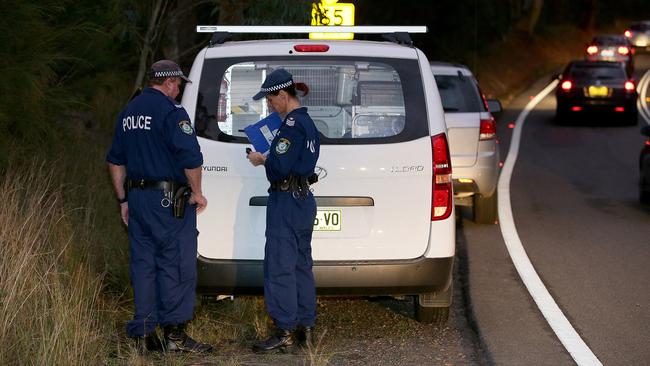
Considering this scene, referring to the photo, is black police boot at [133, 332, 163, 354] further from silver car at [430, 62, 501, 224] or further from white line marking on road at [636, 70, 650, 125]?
white line marking on road at [636, 70, 650, 125]

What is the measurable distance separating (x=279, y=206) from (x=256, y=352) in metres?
0.92

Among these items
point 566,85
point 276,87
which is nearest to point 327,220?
point 276,87

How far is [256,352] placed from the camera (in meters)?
7.90

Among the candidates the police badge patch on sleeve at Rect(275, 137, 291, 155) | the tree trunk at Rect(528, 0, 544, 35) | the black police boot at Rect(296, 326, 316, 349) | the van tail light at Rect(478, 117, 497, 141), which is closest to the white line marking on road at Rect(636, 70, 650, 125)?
the tree trunk at Rect(528, 0, 544, 35)

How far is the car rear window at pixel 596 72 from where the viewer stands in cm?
3084

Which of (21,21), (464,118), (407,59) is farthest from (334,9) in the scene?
(407,59)

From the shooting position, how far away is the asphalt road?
8461 mm

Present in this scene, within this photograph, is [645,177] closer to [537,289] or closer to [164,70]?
[537,289]

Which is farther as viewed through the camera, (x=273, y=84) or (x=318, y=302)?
(x=318, y=302)

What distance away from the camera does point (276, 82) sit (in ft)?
25.4

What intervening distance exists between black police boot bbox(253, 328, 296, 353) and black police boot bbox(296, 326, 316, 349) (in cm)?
12

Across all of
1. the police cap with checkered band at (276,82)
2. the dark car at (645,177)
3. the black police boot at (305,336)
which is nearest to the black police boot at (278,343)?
the black police boot at (305,336)

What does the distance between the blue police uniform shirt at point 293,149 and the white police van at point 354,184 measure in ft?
1.44

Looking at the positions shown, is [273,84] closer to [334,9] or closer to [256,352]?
[256,352]
